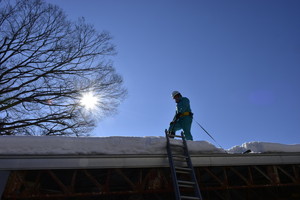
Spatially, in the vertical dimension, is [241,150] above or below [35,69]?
below

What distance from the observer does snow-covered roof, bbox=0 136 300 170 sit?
3.74m

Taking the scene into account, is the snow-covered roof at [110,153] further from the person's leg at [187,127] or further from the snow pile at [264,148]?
the person's leg at [187,127]

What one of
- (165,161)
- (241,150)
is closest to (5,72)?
(165,161)

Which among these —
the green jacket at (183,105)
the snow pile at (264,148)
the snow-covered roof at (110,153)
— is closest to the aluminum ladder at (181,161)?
the snow-covered roof at (110,153)

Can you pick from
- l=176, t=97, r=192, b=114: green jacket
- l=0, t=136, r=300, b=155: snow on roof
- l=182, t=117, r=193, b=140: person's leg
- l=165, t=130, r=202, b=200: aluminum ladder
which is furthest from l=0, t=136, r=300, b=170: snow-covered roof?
l=176, t=97, r=192, b=114: green jacket

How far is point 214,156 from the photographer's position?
4500 millimetres

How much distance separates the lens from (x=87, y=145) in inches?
159

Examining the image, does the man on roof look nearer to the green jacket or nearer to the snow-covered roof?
the green jacket

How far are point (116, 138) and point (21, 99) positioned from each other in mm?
7492

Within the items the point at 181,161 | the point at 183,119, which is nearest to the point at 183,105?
the point at 183,119

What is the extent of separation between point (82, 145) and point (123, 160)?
0.77 meters

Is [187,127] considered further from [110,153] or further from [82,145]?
[82,145]

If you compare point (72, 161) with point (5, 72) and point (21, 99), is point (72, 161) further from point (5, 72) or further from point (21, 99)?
point (5, 72)

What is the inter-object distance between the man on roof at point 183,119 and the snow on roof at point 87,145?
147cm
